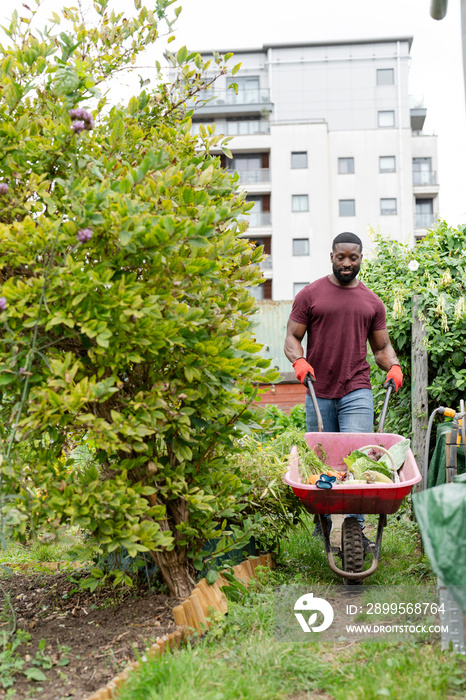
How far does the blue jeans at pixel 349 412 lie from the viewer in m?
4.45

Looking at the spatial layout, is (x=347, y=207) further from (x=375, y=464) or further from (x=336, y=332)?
(x=375, y=464)

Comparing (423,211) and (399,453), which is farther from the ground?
(423,211)

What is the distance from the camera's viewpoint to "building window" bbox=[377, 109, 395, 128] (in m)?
38.7

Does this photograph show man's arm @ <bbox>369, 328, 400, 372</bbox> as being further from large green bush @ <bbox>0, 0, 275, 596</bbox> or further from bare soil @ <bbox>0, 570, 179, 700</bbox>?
bare soil @ <bbox>0, 570, 179, 700</bbox>

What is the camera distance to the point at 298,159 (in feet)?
114

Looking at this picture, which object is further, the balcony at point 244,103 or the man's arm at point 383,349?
the balcony at point 244,103

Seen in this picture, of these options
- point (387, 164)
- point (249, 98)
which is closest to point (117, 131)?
point (387, 164)

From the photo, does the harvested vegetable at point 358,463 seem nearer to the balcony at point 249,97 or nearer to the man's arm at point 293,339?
the man's arm at point 293,339

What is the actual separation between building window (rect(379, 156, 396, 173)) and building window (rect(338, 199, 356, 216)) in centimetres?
223

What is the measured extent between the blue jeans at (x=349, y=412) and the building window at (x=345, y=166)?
32.5 metres

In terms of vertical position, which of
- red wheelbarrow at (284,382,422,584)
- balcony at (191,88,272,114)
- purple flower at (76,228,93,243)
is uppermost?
balcony at (191,88,272,114)

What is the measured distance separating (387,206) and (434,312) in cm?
3176

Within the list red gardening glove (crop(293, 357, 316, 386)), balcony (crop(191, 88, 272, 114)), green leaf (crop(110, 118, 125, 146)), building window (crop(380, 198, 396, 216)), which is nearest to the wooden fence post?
red gardening glove (crop(293, 357, 316, 386))

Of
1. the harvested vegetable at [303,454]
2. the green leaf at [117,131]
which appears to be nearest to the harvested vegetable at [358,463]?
the harvested vegetable at [303,454]
